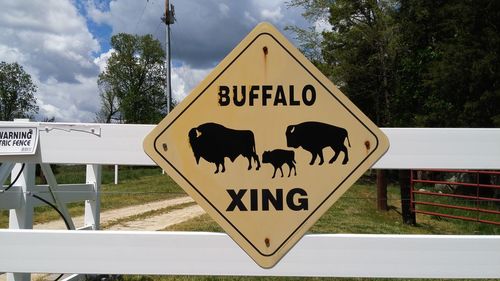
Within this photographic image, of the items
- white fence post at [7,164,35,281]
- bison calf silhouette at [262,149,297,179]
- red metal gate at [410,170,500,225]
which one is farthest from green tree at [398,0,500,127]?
Result: bison calf silhouette at [262,149,297,179]

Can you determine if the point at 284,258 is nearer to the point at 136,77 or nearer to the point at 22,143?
the point at 22,143

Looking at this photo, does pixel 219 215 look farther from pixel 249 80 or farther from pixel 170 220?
pixel 170 220

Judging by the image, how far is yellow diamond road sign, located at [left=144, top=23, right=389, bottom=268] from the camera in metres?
1.88

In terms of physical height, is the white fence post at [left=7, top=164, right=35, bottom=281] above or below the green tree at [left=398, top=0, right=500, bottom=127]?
below

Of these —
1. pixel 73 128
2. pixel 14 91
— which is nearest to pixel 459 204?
pixel 73 128

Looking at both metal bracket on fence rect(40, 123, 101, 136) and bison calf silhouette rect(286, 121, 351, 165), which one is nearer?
bison calf silhouette rect(286, 121, 351, 165)

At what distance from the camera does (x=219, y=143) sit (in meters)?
1.89

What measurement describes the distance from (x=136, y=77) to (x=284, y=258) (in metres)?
71.5

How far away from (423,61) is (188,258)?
2687 centimetres

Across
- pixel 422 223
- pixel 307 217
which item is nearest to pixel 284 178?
pixel 307 217

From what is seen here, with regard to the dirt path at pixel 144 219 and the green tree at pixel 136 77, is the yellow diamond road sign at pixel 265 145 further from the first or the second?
the green tree at pixel 136 77

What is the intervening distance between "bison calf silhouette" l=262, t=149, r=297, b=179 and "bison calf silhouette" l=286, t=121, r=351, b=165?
38mm

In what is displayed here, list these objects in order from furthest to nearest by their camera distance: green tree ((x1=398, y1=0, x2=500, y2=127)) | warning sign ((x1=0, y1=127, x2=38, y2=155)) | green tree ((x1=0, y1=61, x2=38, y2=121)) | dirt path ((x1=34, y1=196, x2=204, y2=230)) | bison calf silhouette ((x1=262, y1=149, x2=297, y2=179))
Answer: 1. green tree ((x1=0, y1=61, x2=38, y2=121))
2. green tree ((x1=398, y1=0, x2=500, y2=127))
3. dirt path ((x1=34, y1=196, x2=204, y2=230))
4. warning sign ((x1=0, y1=127, x2=38, y2=155))
5. bison calf silhouette ((x1=262, y1=149, x2=297, y2=179))

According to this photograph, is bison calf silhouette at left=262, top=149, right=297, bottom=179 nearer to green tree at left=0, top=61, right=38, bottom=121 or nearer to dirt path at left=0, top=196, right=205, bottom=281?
dirt path at left=0, top=196, right=205, bottom=281
